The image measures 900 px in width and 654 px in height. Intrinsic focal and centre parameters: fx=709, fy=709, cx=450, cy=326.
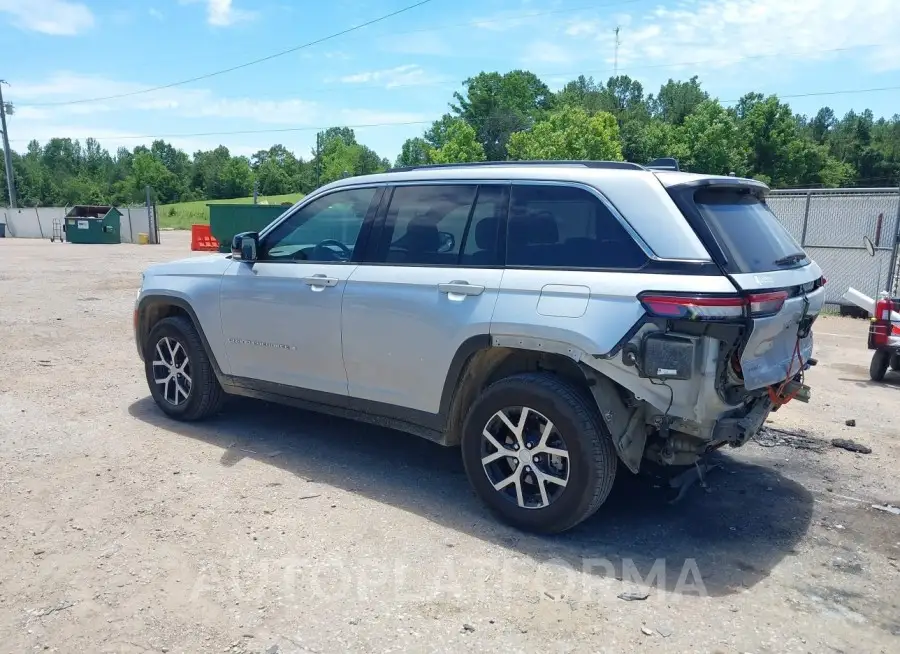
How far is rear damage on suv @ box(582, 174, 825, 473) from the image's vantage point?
342cm

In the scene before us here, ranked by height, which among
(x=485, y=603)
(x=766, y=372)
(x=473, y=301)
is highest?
(x=473, y=301)

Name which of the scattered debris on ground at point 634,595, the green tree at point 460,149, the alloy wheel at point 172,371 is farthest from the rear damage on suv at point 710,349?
the green tree at point 460,149

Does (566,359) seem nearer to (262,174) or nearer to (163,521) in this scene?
(163,521)

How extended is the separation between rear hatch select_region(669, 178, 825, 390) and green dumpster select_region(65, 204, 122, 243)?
3509 centimetres

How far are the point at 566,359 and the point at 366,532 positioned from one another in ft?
4.84

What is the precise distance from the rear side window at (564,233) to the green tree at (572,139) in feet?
142

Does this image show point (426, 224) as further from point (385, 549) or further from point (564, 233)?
point (385, 549)

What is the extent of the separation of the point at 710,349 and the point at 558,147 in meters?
46.0

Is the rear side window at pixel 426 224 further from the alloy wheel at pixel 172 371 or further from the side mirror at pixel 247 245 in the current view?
the alloy wheel at pixel 172 371

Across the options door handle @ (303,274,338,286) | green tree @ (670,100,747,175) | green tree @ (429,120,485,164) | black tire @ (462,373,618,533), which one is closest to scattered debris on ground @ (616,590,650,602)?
black tire @ (462,373,618,533)

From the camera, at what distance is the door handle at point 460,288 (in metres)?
4.06

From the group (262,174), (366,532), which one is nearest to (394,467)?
(366,532)

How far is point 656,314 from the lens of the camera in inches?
136

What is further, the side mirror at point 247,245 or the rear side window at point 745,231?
the side mirror at point 247,245
